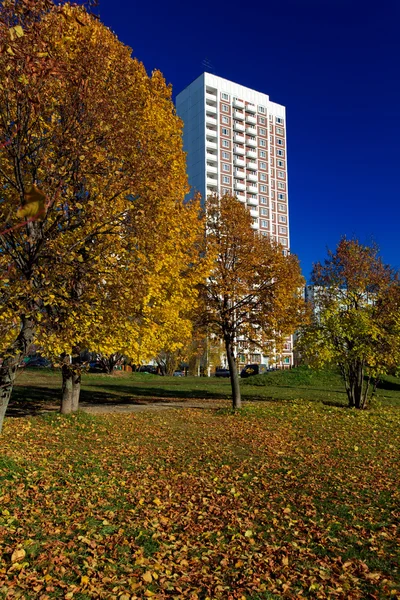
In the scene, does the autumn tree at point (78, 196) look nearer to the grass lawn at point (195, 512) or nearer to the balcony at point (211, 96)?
the grass lawn at point (195, 512)

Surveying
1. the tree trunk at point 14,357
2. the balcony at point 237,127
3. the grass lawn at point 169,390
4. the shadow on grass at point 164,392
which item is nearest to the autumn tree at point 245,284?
→ the grass lawn at point 169,390

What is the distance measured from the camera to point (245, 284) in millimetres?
17016

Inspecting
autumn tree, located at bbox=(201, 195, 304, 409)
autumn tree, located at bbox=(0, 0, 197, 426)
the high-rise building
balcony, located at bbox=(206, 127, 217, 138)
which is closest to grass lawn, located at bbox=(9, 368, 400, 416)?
autumn tree, located at bbox=(0, 0, 197, 426)

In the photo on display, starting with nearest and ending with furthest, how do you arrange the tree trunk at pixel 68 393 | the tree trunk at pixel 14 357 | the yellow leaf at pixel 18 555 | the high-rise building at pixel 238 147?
the yellow leaf at pixel 18 555, the tree trunk at pixel 14 357, the tree trunk at pixel 68 393, the high-rise building at pixel 238 147

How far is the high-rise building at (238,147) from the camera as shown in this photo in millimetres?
86000

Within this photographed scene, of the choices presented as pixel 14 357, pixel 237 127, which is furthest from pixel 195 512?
pixel 237 127

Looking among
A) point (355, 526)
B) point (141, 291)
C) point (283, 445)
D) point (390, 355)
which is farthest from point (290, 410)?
point (355, 526)

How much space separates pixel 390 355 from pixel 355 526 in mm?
12918

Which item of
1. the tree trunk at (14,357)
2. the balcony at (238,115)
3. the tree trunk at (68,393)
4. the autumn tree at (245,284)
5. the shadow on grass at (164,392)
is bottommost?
the shadow on grass at (164,392)

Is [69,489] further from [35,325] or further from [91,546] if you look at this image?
[35,325]

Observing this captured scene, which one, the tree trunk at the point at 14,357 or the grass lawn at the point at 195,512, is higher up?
the tree trunk at the point at 14,357

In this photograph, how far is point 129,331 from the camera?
11250 mm

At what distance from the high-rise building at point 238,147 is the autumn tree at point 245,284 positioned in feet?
223

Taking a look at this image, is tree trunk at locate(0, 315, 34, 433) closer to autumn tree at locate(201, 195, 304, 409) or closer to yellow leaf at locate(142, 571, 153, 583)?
yellow leaf at locate(142, 571, 153, 583)
